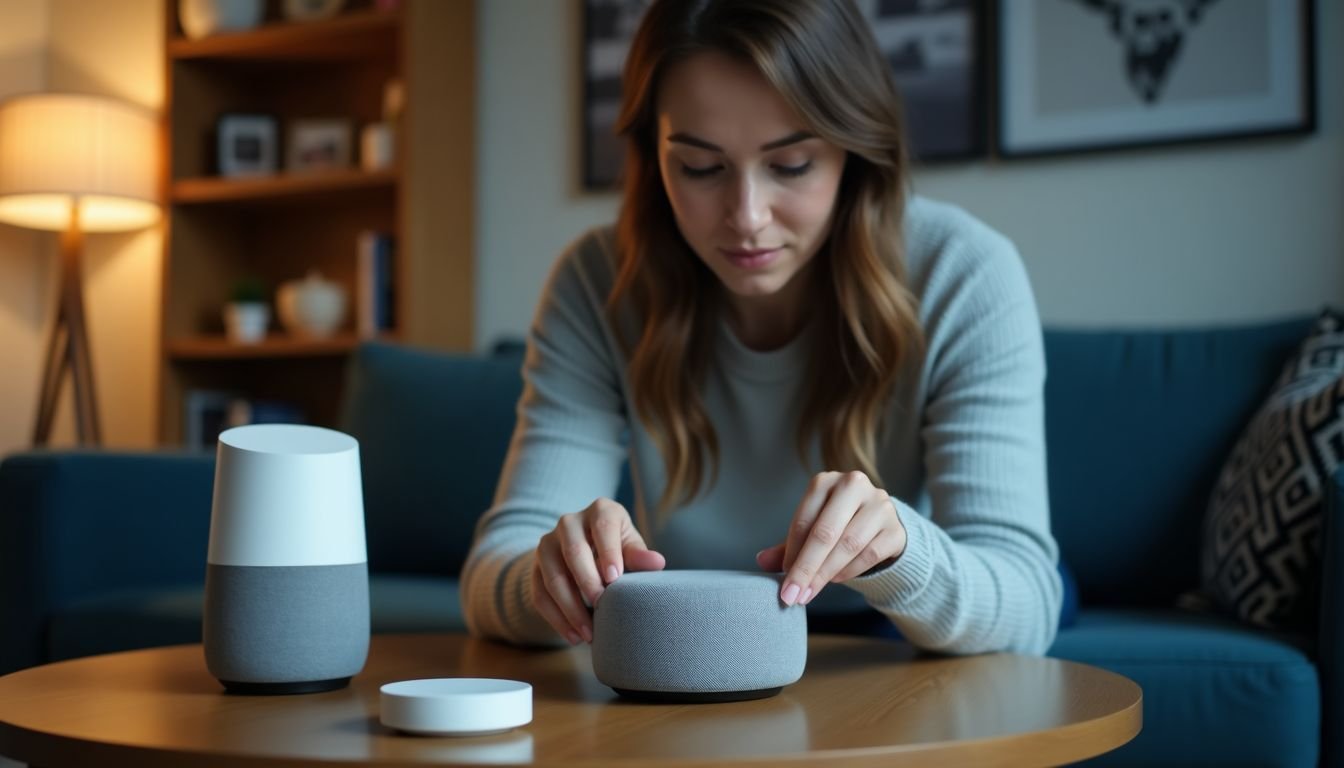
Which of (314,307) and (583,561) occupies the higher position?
(314,307)

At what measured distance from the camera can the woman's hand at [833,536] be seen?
852mm

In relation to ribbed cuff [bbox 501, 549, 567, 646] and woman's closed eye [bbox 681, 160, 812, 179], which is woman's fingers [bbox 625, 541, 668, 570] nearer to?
ribbed cuff [bbox 501, 549, 567, 646]

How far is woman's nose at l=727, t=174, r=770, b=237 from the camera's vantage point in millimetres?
1170

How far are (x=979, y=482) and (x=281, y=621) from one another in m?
0.61

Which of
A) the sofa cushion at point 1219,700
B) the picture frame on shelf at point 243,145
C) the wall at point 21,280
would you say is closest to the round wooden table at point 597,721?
the sofa cushion at point 1219,700

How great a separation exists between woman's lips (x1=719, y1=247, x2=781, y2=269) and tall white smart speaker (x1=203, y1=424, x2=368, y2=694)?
469 mm

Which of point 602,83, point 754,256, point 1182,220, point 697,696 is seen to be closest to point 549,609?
point 697,696

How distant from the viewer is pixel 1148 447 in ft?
6.93

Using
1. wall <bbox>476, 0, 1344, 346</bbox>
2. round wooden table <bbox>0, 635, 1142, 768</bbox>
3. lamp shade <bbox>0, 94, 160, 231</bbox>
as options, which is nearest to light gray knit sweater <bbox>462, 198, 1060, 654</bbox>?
round wooden table <bbox>0, 635, 1142, 768</bbox>

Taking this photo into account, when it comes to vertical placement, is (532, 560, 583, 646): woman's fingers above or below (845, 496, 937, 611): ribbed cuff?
below

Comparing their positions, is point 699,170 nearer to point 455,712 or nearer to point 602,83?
point 455,712

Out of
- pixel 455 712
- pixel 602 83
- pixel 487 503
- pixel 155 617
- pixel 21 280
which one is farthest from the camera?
pixel 21 280

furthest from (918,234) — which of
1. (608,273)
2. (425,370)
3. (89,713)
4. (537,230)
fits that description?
(537,230)

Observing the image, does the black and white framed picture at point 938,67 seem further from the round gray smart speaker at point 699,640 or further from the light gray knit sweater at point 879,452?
the round gray smart speaker at point 699,640
